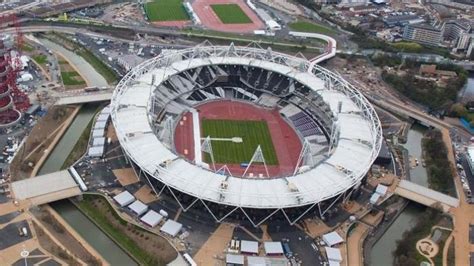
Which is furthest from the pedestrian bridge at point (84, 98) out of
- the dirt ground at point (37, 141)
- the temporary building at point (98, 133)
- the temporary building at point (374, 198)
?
the temporary building at point (374, 198)

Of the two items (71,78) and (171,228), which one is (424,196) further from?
(71,78)

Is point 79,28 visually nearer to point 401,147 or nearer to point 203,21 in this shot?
point 203,21

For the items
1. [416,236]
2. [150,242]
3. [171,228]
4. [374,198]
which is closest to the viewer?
[150,242]

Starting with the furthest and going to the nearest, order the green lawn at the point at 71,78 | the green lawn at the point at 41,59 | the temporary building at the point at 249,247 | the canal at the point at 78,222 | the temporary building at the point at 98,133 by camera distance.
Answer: the green lawn at the point at 41,59, the green lawn at the point at 71,78, the temporary building at the point at 98,133, the canal at the point at 78,222, the temporary building at the point at 249,247

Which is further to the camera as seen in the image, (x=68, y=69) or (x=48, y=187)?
(x=68, y=69)

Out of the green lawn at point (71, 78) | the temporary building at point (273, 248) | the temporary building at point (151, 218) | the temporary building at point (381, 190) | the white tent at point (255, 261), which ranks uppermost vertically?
the green lawn at point (71, 78)

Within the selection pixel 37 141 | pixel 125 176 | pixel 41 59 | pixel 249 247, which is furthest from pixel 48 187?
pixel 41 59

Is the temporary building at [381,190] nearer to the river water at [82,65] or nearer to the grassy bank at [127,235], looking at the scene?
the grassy bank at [127,235]
